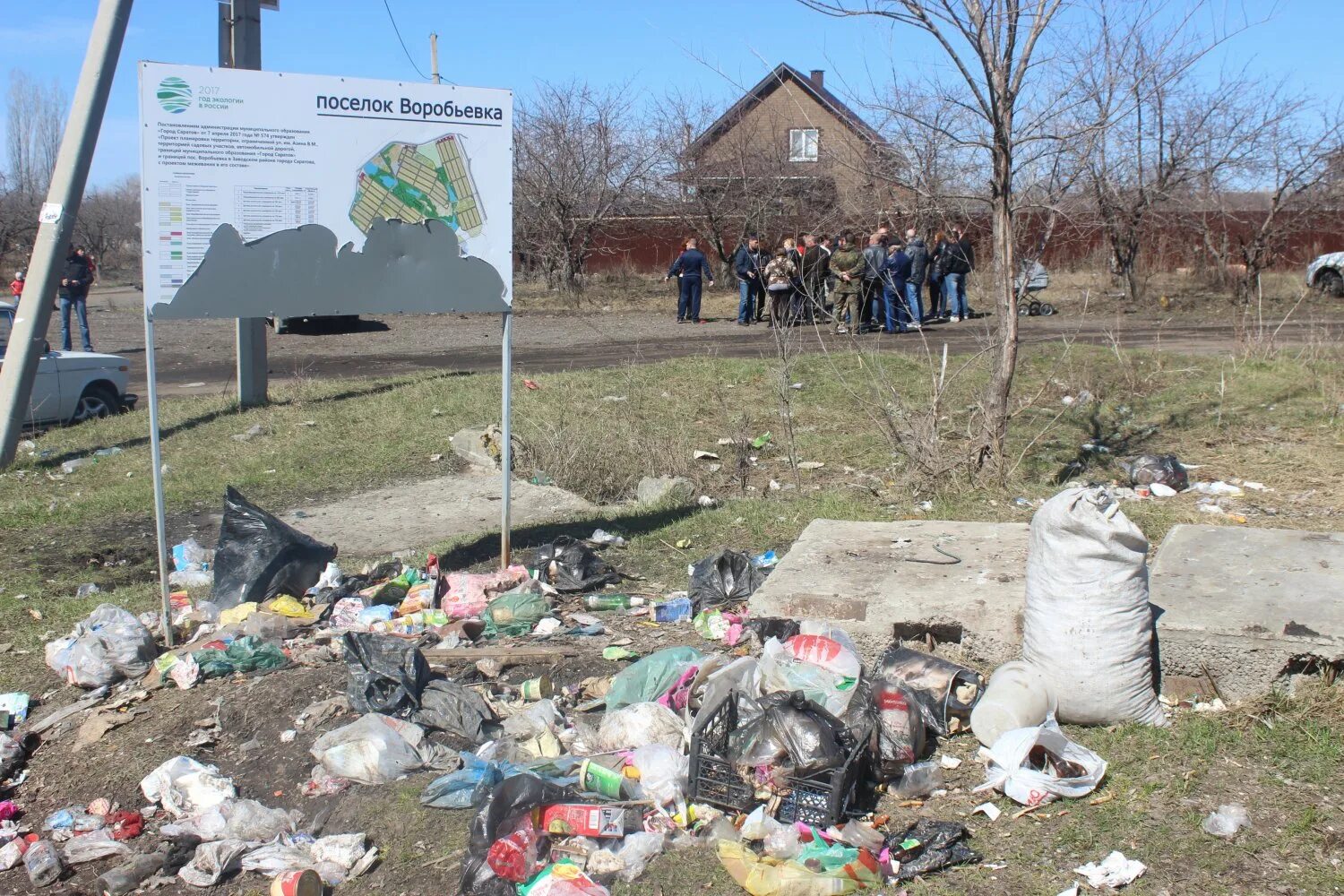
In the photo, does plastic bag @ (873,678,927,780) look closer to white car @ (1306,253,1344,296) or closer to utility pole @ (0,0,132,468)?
utility pole @ (0,0,132,468)

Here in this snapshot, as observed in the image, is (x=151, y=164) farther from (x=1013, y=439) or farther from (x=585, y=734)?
(x=1013, y=439)

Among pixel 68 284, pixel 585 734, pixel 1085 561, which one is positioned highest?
pixel 68 284

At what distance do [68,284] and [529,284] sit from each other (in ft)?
45.1

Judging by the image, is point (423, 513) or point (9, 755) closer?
point (9, 755)

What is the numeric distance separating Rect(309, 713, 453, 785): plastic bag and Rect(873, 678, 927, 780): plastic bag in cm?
159

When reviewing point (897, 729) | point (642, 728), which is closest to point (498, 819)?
point (642, 728)

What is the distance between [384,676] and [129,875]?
120cm

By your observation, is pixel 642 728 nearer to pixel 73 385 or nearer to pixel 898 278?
pixel 73 385

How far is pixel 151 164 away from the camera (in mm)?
5285

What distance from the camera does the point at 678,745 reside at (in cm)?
408

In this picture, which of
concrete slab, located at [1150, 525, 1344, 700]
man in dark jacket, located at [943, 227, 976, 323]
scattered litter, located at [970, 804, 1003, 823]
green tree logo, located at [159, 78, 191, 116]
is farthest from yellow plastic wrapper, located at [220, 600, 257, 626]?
man in dark jacket, located at [943, 227, 976, 323]

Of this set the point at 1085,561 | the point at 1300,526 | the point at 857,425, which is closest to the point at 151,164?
the point at 1085,561

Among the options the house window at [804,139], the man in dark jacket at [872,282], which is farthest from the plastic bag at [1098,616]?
the man in dark jacket at [872,282]

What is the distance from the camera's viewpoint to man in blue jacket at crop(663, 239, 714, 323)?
A: 65.9 feet
